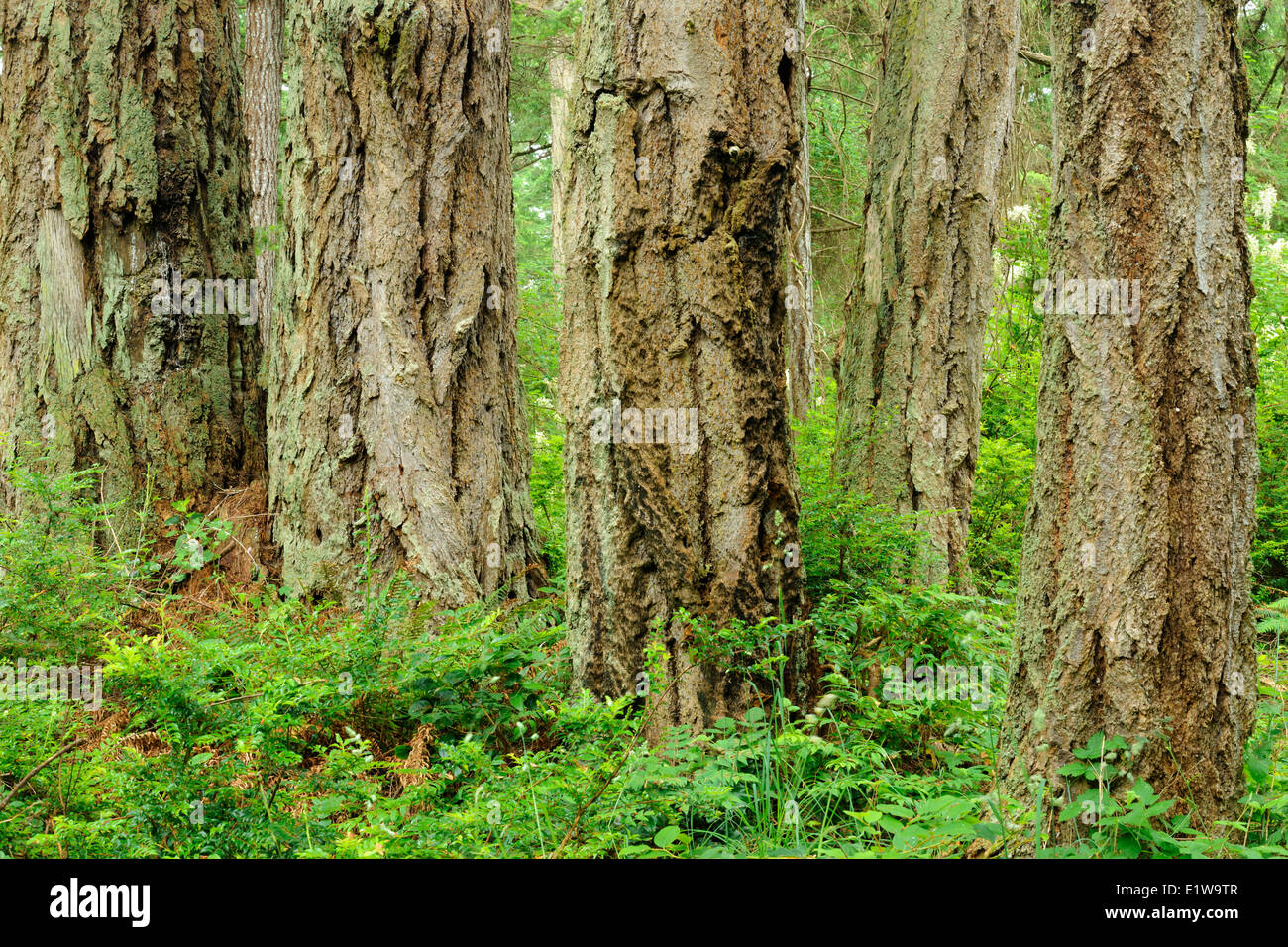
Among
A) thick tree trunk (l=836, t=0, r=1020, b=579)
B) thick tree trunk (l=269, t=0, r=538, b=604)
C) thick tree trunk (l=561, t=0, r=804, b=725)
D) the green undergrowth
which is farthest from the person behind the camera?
thick tree trunk (l=836, t=0, r=1020, b=579)

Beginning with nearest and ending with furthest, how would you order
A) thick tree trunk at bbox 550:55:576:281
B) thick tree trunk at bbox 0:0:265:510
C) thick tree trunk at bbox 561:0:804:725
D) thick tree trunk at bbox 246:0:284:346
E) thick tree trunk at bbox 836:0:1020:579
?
thick tree trunk at bbox 561:0:804:725, thick tree trunk at bbox 0:0:265:510, thick tree trunk at bbox 836:0:1020:579, thick tree trunk at bbox 246:0:284:346, thick tree trunk at bbox 550:55:576:281

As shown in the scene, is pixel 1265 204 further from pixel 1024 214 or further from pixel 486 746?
pixel 486 746

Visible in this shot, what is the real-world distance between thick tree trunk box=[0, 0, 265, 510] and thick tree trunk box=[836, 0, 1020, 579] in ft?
12.5

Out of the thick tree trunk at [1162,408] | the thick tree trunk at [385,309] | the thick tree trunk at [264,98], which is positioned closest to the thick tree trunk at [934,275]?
the thick tree trunk at [385,309]

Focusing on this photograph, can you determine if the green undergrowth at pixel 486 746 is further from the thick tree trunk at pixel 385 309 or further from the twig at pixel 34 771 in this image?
the thick tree trunk at pixel 385 309

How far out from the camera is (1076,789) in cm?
272

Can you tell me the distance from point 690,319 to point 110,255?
151 inches

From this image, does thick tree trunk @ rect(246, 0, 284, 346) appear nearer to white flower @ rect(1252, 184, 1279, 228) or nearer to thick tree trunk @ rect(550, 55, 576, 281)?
thick tree trunk @ rect(550, 55, 576, 281)

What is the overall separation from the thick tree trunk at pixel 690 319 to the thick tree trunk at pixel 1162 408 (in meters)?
1.11

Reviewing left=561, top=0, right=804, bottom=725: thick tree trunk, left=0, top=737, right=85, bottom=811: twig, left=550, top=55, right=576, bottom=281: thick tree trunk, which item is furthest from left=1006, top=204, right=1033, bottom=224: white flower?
left=550, top=55, right=576, bottom=281: thick tree trunk

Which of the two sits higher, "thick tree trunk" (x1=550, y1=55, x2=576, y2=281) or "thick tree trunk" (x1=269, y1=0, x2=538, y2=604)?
"thick tree trunk" (x1=550, y1=55, x2=576, y2=281)

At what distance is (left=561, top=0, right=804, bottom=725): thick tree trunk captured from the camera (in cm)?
349

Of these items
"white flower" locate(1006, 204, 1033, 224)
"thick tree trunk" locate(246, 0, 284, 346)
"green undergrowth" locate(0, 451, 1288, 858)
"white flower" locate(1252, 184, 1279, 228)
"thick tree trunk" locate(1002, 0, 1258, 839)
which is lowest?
"green undergrowth" locate(0, 451, 1288, 858)
